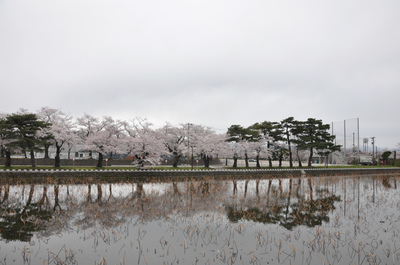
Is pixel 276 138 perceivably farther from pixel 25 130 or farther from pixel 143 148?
pixel 25 130

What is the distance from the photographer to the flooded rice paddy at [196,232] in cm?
777

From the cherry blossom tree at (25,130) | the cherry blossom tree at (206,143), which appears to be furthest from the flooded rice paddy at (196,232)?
the cherry blossom tree at (206,143)

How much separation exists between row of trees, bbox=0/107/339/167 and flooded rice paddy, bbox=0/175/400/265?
1959cm

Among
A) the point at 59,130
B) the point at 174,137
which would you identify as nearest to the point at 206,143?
the point at 174,137

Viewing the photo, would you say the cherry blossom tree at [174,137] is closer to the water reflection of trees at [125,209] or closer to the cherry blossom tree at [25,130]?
the cherry blossom tree at [25,130]

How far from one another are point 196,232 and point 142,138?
2830 centimetres

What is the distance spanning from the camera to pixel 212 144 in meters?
46.2

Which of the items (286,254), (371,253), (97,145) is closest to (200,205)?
(286,254)

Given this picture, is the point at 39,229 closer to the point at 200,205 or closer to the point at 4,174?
the point at 200,205

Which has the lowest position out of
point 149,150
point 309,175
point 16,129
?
point 309,175

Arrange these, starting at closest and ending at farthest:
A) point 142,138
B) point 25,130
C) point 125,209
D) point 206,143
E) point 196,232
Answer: point 196,232 → point 125,209 → point 25,130 → point 142,138 → point 206,143

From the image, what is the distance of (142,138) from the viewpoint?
36.9 m

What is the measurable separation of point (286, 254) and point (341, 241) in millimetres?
2466

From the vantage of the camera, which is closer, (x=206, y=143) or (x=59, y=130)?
(x=59, y=130)
